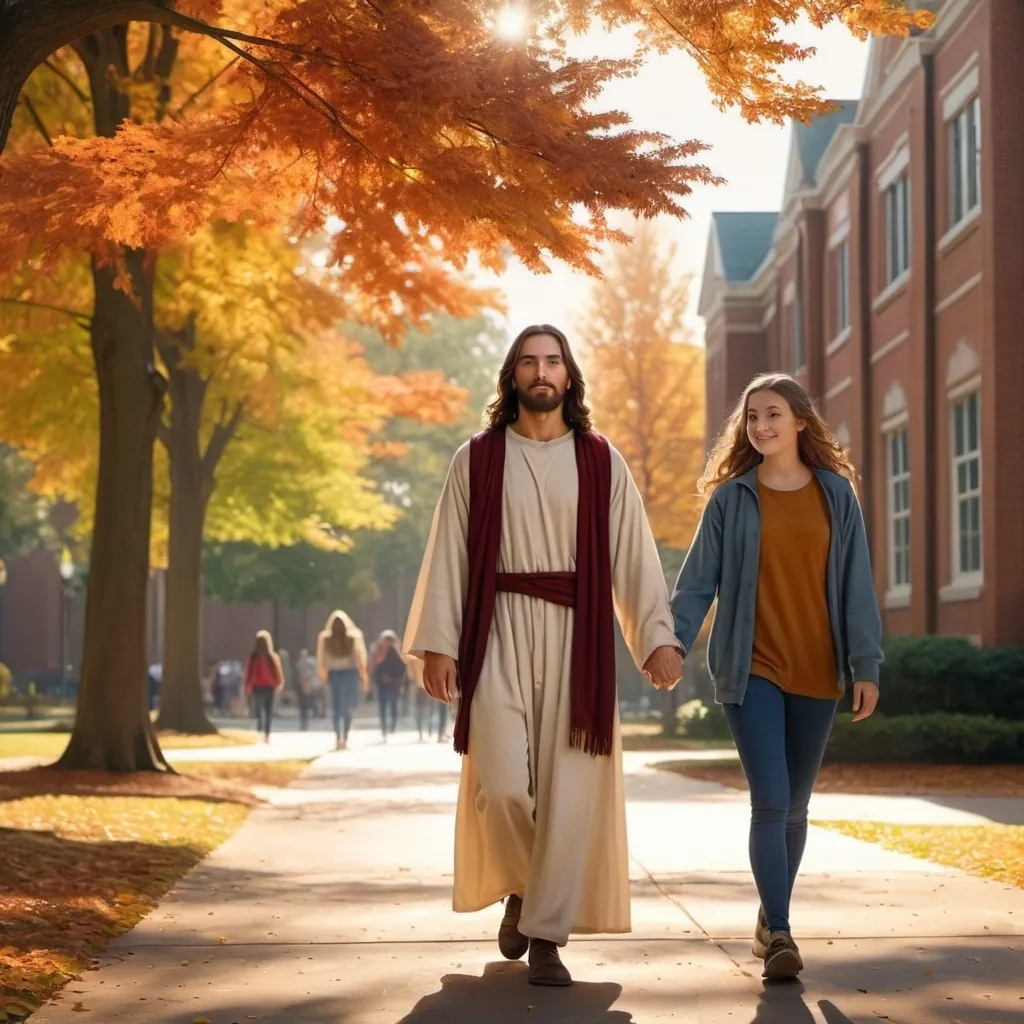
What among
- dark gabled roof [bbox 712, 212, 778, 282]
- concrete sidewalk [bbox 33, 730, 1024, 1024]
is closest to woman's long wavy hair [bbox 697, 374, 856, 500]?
concrete sidewalk [bbox 33, 730, 1024, 1024]

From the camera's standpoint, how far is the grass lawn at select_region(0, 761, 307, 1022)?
6.52m

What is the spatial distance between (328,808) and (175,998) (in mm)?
8108

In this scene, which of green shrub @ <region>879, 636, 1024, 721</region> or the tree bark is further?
green shrub @ <region>879, 636, 1024, 721</region>

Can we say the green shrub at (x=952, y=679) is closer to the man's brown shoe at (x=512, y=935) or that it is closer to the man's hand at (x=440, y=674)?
the man's brown shoe at (x=512, y=935)

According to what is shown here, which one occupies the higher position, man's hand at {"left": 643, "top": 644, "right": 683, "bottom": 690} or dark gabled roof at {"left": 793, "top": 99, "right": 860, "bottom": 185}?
dark gabled roof at {"left": 793, "top": 99, "right": 860, "bottom": 185}

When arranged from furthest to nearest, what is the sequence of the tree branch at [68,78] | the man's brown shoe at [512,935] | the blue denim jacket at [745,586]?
1. the tree branch at [68,78]
2. the man's brown shoe at [512,935]
3. the blue denim jacket at [745,586]

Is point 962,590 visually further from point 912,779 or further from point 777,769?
point 777,769

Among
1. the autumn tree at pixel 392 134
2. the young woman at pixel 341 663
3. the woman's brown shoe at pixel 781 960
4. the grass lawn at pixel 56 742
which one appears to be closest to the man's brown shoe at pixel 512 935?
the woman's brown shoe at pixel 781 960

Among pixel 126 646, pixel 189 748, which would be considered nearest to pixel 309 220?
pixel 126 646

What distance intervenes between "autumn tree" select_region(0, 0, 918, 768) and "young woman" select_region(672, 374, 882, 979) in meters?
2.42

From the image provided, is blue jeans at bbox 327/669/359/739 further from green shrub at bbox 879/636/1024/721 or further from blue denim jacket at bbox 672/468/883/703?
blue denim jacket at bbox 672/468/883/703

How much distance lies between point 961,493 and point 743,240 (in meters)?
18.3

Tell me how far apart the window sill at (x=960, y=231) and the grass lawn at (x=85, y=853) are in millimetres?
8370

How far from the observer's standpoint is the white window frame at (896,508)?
22438mm
